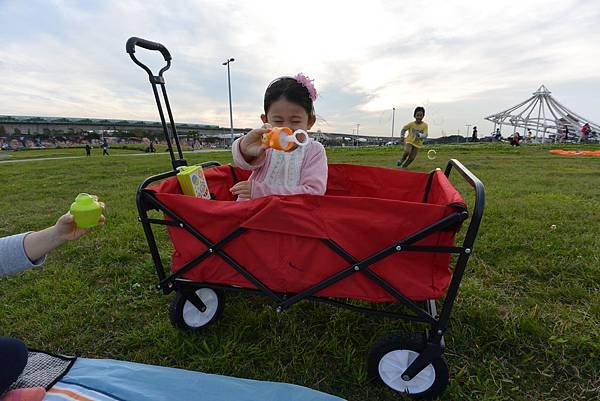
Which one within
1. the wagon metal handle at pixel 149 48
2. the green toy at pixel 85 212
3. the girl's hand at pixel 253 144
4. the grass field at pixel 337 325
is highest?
the wagon metal handle at pixel 149 48

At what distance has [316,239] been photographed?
4.93ft

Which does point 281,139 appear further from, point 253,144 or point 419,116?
point 419,116

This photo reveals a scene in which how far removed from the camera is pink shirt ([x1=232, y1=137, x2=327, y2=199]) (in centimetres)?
206

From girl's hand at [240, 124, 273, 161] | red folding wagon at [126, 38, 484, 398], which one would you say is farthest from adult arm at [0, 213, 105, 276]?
girl's hand at [240, 124, 273, 161]

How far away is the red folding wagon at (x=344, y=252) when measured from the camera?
1414 mm

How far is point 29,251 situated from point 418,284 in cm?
159

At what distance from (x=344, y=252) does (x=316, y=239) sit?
0.42ft

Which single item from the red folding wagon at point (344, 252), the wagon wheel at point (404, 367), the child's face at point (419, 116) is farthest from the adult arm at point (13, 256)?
the child's face at point (419, 116)

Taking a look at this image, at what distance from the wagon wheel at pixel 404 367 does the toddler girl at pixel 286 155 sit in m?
0.87

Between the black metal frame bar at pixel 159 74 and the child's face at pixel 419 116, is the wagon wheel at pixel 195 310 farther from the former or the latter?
the child's face at pixel 419 116

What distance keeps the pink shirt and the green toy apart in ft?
2.84

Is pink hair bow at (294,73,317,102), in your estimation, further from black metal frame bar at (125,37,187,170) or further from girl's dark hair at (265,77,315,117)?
black metal frame bar at (125,37,187,170)

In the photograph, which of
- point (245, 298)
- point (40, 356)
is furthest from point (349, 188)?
point (40, 356)

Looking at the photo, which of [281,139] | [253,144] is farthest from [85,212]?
[253,144]
